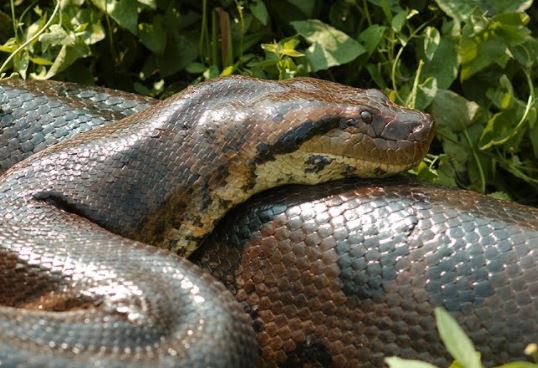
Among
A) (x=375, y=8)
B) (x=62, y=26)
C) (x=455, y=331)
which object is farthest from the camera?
(x=375, y=8)

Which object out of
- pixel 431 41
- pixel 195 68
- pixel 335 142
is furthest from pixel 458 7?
pixel 335 142

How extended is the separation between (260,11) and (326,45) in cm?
45

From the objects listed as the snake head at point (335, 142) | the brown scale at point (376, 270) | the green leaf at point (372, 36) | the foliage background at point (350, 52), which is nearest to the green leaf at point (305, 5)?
the foliage background at point (350, 52)

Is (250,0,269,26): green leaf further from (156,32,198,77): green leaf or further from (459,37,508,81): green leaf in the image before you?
(459,37,508,81): green leaf

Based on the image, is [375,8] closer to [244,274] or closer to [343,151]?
[343,151]

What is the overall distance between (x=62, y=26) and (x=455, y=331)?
3.88 metres

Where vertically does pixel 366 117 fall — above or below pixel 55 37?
above

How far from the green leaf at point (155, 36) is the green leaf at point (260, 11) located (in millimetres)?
549

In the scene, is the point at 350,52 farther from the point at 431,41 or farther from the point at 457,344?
the point at 457,344

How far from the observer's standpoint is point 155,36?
275 inches

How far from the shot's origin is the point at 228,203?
5.24 metres

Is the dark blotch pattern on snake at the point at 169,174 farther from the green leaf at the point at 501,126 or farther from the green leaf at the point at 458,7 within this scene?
the green leaf at the point at 458,7

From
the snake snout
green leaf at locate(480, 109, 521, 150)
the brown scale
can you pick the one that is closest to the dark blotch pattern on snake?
the snake snout

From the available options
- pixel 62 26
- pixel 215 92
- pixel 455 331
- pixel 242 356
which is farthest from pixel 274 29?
pixel 455 331
